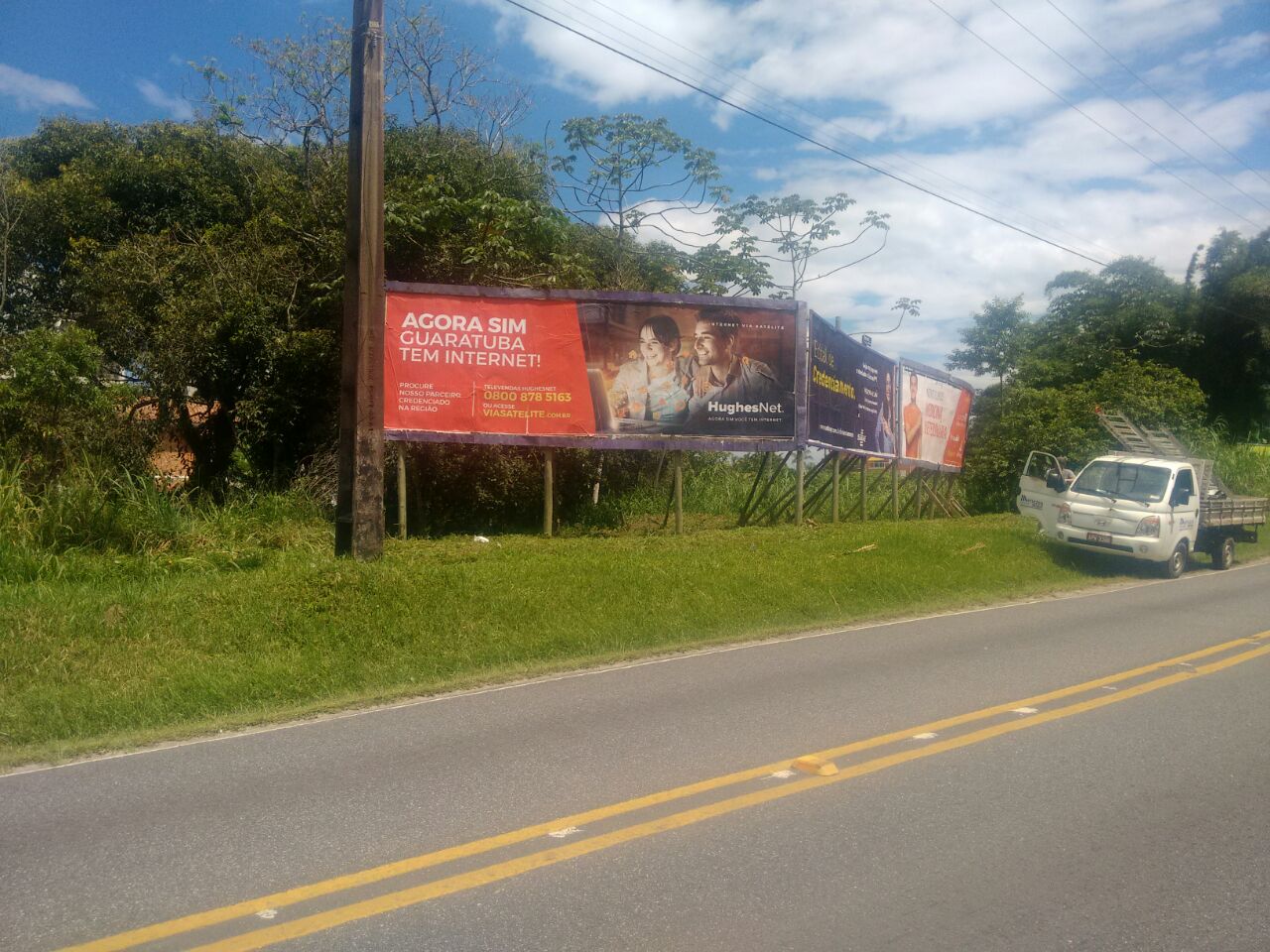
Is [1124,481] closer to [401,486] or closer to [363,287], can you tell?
[401,486]

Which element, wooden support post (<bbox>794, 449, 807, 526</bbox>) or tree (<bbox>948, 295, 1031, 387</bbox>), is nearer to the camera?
wooden support post (<bbox>794, 449, 807, 526</bbox>)

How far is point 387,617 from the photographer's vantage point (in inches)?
388

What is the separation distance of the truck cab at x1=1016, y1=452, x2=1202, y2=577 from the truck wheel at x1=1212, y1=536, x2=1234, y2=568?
0.62 m

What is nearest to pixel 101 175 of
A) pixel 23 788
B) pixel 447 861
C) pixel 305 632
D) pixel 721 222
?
pixel 721 222

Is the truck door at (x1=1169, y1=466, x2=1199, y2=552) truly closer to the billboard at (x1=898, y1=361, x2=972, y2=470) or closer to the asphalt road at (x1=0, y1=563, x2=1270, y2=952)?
the billboard at (x1=898, y1=361, x2=972, y2=470)

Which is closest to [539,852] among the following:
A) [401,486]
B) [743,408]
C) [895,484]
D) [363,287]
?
[363,287]

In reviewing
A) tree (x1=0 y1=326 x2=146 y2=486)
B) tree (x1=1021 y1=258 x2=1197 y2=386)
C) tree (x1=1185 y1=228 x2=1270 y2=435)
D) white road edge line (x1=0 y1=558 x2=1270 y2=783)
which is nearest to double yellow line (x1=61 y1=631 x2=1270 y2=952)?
white road edge line (x1=0 y1=558 x2=1270 y2=783)

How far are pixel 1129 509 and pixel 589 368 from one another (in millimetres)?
8561

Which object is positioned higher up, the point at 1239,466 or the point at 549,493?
the point at 1239,466

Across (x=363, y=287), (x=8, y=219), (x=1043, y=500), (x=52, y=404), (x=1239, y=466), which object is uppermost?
(x=8, y=219)

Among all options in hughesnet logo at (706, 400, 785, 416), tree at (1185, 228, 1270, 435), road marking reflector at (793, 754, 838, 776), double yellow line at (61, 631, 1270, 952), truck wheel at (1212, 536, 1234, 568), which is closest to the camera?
double yellow line at (61, 631, 1270, 952)

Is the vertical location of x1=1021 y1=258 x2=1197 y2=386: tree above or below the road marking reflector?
above

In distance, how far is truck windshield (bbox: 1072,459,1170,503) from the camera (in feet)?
53.8

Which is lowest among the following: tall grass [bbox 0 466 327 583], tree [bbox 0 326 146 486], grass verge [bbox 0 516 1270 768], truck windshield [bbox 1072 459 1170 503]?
grass verge [bbox 0 516 1270 768]
